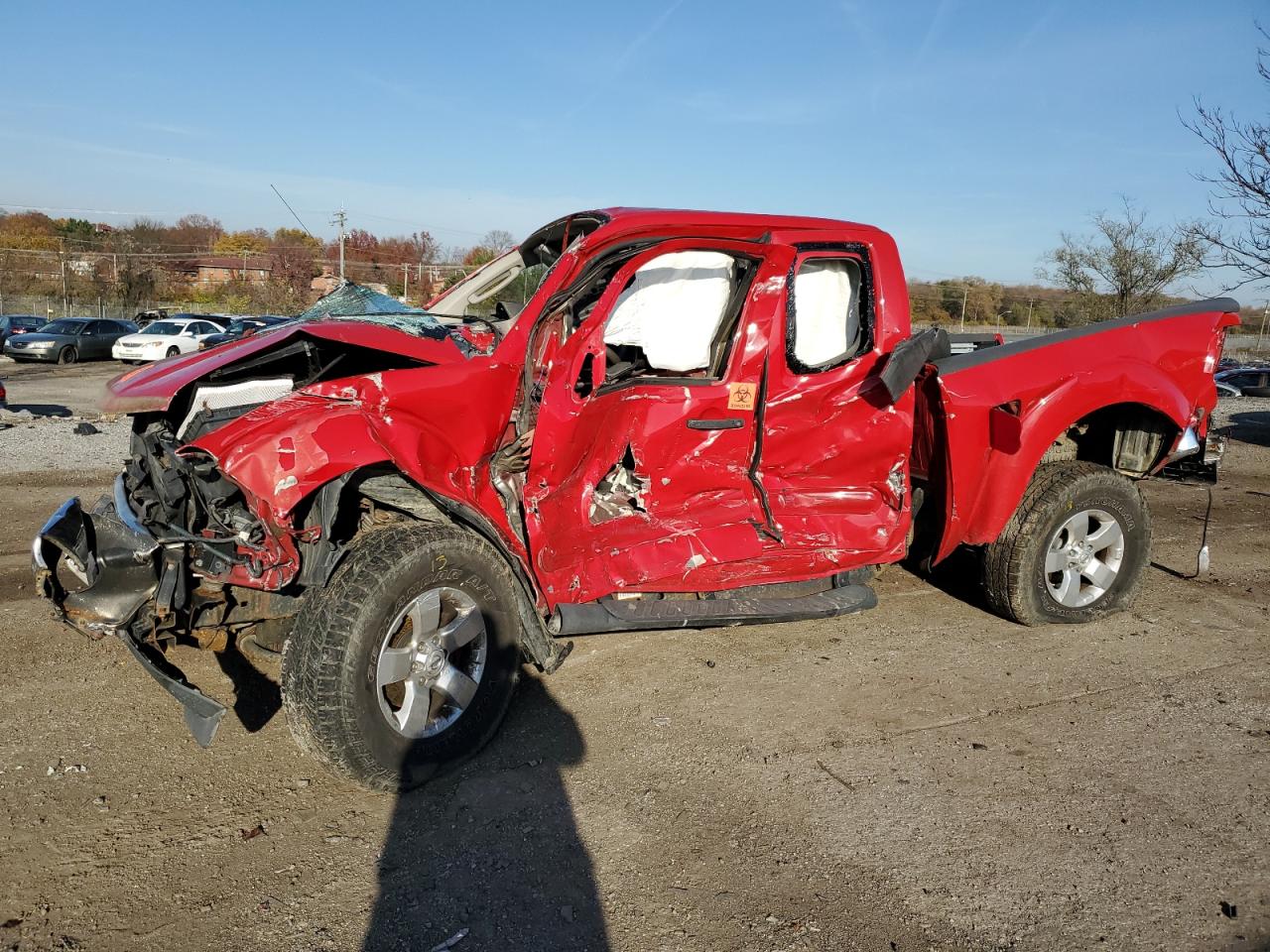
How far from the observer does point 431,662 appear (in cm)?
346

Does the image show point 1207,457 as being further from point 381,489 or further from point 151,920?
point 151,920

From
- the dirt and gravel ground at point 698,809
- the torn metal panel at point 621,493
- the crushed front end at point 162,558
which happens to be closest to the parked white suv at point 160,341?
the dirt and gravel ground at point 698,809

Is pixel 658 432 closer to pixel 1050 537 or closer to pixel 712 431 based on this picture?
pixel 712 431

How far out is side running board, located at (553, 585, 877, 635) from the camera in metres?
3.86

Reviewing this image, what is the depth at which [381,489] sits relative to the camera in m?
3.63

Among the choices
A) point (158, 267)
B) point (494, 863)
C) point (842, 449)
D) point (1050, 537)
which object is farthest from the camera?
point (158, 267)

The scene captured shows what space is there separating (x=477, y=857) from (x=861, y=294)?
3.19 m

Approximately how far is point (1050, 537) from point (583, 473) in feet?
9.28

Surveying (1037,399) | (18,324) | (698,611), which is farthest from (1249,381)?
(18,324)

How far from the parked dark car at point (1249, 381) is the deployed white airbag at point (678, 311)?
2474 cm

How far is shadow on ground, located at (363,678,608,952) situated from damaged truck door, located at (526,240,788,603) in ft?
2.43

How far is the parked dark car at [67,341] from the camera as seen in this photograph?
25844mm

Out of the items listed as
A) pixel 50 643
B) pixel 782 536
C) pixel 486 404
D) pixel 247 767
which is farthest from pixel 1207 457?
pixel 50 643

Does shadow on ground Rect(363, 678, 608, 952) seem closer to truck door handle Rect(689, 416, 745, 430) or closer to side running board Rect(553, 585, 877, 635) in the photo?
side running board Rect(553, 585, 877, 635)
